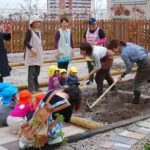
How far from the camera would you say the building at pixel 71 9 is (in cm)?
2641

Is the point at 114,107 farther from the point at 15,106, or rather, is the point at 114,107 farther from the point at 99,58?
the point at 15,106

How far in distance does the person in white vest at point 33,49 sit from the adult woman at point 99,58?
129 centimetres

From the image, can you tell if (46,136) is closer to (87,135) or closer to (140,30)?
(87,135)

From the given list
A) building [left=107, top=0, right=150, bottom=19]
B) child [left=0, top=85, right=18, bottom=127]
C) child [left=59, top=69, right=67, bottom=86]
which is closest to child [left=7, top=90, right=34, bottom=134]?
child [left=0, top=85, right=18, bottom=127]

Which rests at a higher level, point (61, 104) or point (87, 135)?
point (61, 104)

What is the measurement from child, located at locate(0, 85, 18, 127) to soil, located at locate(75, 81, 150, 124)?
1.08 m

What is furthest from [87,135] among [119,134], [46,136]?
[46,136]

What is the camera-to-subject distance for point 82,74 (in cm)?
1160

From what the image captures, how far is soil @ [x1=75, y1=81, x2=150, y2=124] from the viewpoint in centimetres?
668

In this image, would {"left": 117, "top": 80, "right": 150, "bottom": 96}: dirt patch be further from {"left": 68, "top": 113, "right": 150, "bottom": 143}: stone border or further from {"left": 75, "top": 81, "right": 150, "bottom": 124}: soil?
A: {"left": 68, "top": 113, "right": 150, "bottom": 143}: stone border

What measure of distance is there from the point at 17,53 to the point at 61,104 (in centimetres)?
1249

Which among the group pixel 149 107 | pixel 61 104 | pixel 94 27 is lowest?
pixel 149 107

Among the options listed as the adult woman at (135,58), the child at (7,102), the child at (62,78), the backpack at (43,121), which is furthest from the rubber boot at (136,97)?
the backpack at (43,121)

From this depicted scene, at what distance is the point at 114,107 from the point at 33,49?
7.00ft
